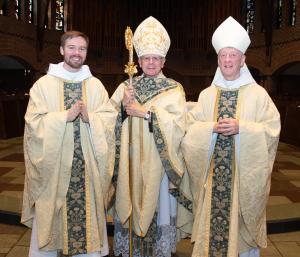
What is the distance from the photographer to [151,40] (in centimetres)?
304

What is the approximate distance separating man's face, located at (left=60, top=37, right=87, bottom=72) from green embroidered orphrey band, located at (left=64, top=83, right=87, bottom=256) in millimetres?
178

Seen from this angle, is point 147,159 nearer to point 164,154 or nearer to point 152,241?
point 164,154

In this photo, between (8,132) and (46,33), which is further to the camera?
(46,33)

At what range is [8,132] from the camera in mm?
9789

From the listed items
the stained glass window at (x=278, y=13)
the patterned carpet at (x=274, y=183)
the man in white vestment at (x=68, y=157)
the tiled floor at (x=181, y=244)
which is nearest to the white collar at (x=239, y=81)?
the man in white vestment at (x=68, y=157)

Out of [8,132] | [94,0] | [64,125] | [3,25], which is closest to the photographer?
[64,125]

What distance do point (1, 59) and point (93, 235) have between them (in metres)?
12.5

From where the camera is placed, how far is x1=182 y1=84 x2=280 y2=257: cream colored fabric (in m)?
2.72

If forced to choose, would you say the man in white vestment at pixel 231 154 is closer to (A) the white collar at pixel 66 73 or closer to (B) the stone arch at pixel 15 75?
(A) the white collar at pixel 66 73

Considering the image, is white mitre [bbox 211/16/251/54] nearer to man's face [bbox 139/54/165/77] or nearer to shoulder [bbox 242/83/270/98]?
shoulder [bbox 242/83/270/98]

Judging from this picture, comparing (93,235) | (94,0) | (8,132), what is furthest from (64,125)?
(94,0)

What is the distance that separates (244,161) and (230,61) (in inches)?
25.8

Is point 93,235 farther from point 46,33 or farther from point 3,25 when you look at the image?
point 46,33

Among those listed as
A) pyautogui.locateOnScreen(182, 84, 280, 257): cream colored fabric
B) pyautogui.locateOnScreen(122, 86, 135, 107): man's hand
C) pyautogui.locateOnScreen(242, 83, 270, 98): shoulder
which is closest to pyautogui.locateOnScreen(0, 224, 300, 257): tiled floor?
pyautogui.locateOnScreen(182, 84, 280, 257): cream colored fabric
